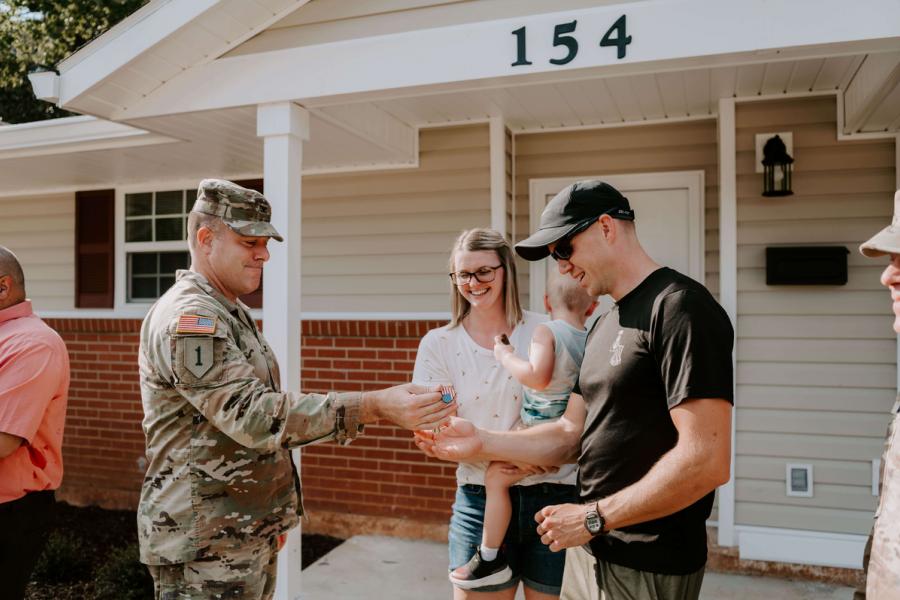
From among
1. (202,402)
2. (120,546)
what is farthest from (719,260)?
(120,546)

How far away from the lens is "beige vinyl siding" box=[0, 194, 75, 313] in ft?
20.4

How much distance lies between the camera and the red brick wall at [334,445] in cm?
491

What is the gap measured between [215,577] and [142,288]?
4.57 meters

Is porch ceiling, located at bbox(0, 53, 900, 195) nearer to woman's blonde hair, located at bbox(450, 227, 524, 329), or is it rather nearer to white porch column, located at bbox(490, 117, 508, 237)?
white porch column, located at bbox(490, 117, 508, 237)

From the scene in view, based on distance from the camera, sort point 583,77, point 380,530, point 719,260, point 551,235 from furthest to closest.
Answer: point 380,530
point 719,260
point 583,77
point 551,235

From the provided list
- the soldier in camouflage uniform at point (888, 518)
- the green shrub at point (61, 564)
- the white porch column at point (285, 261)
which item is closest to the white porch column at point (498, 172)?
the white porch column at point (285, 261)

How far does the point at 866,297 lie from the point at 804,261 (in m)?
0.41

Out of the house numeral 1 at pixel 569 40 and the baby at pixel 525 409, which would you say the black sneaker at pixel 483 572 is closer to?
the baby at pixel 525 409

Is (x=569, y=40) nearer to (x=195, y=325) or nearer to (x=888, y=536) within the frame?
(x=195, y=325)

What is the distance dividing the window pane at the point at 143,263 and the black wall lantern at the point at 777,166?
16.1 feet

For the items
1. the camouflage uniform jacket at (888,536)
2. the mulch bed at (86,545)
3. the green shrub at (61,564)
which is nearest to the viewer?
the camouflage uniform jacket at (888,536)

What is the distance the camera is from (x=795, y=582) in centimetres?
407

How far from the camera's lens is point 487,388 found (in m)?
2.41

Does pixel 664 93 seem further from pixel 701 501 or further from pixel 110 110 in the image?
pixel 110 110
